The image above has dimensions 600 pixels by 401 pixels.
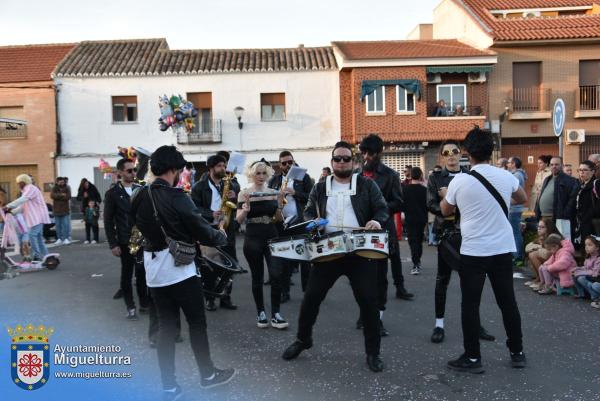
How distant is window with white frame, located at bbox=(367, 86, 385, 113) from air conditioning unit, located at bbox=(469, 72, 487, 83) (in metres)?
4.04

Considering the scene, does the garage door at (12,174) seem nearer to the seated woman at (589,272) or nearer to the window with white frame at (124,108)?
the window with white frame at (124,108)

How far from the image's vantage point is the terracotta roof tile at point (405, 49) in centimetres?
2439

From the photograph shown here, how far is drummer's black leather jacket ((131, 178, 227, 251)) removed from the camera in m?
4.04

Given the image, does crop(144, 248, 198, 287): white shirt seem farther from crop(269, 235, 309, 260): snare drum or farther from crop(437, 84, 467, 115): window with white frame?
crop(437, 84, 467, 115): window with white frame

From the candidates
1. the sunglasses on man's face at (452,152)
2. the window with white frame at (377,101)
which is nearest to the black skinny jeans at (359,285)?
the sunglasses on man's face at (452,152)

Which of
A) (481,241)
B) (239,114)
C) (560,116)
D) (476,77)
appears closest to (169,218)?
(481,241)

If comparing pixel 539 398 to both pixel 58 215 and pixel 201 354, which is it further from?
pixel 58 215

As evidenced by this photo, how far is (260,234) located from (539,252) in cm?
443

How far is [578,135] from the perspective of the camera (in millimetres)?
24750

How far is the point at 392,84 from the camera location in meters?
24.6

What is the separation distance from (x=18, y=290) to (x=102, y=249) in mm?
5370

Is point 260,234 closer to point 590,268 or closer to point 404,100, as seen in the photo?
point 590,268

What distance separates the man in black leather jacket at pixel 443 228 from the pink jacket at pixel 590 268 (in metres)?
2.48

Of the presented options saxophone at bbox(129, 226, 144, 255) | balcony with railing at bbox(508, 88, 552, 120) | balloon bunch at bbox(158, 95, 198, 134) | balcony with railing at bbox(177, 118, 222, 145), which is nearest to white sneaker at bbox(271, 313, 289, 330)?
saxophone at bbox(129, 226, 144, 255)
